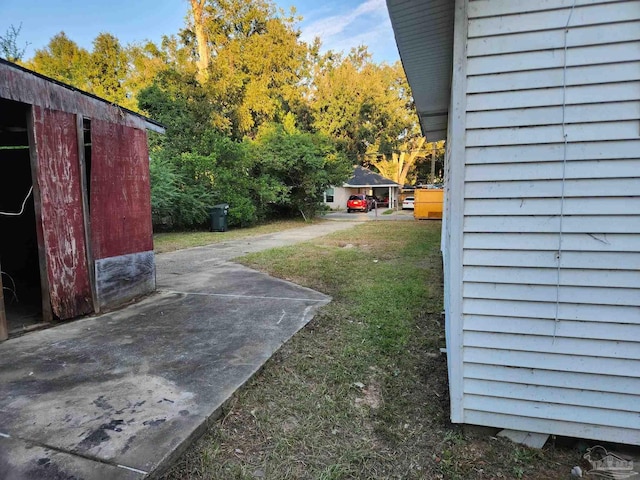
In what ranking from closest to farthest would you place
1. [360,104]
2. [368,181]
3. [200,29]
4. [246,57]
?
[246,57]
[200,29]
[360,104]
[368,181]

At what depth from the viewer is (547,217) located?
204 cm

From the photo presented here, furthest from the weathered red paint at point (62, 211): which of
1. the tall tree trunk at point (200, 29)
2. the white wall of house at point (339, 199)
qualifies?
the white wall of house at point (339, 199)

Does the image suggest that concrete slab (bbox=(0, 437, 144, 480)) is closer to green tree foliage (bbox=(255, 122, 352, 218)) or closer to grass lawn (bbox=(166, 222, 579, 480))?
grass lawn (bbox=(166, 222, 579, 480))

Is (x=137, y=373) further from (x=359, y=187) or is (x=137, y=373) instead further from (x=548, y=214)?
(x=359, y=187)

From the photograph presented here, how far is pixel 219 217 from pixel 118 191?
925cm

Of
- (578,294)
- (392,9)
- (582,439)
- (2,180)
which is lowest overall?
(582,439)

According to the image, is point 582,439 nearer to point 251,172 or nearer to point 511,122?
point 511,122

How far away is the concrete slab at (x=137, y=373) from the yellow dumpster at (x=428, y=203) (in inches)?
579

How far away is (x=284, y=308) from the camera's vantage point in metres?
4.50

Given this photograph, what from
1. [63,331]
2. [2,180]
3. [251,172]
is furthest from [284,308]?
[251,172]

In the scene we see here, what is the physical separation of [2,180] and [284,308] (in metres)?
4.98

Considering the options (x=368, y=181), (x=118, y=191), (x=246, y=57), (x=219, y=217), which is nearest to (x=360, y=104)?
(x=368, y=181)

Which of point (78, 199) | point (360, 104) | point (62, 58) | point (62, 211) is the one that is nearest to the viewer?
point (62, 211)

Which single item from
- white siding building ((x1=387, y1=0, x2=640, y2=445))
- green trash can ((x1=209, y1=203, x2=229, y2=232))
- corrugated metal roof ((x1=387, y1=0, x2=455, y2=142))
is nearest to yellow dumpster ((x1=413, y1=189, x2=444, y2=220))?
green trash can ((x1=209, y1=203, x2=229, y2=232))
